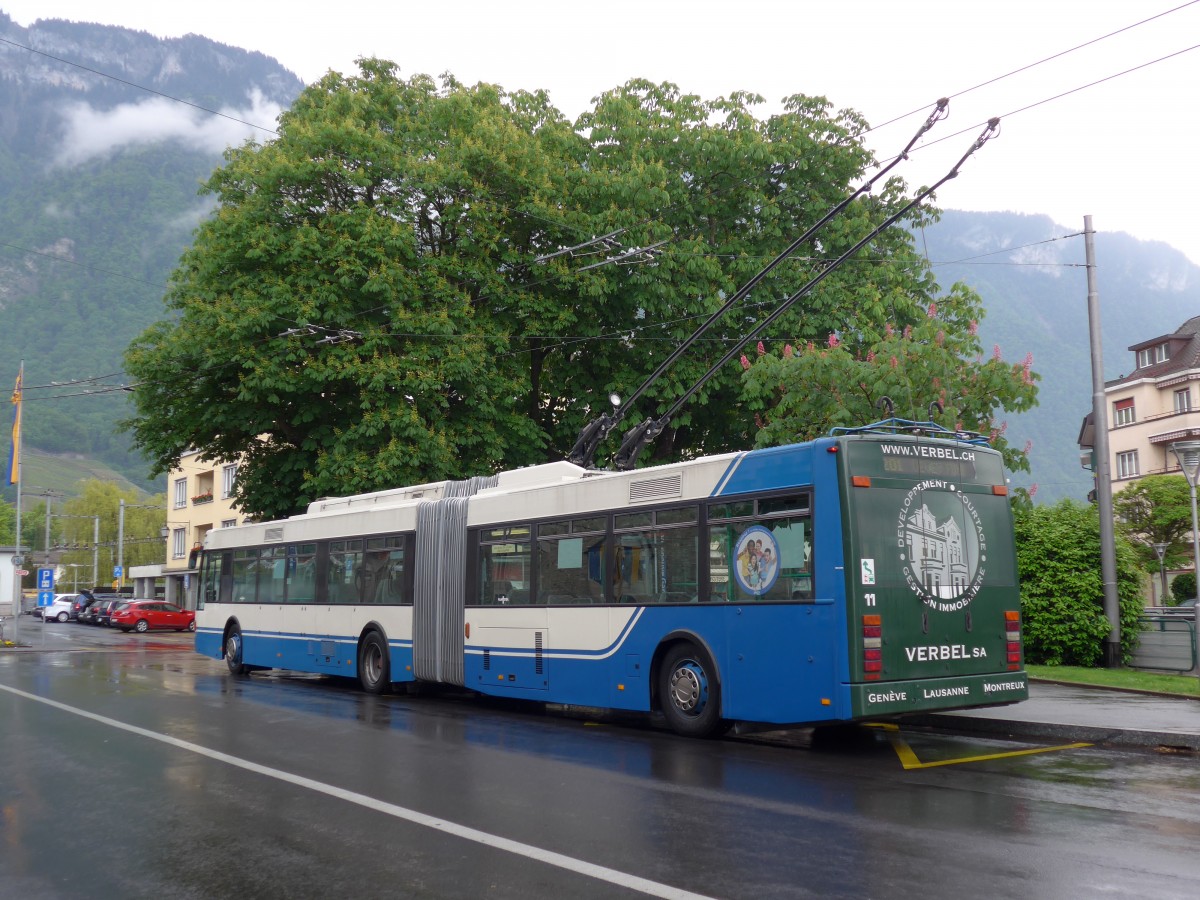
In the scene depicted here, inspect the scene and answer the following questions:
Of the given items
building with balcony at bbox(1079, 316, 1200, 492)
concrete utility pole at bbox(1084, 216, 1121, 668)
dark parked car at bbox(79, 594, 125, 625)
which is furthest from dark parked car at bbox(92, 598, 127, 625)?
building with balcony at bbox(1079, 316, 1200, 492)

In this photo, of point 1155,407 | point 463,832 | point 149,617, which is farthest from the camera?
point 1155,407

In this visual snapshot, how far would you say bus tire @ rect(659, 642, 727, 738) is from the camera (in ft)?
39.0

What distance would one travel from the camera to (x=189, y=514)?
244 ft

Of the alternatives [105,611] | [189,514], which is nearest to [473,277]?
[105,611]

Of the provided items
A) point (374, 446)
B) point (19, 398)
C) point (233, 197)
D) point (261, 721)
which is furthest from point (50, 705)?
point (19, 398)

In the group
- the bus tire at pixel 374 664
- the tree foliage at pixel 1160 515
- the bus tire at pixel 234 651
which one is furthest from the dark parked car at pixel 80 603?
the tree foliage at pixel 1160 515

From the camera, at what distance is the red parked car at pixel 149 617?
52750 mm

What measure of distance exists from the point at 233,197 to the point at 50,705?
45.6 ft

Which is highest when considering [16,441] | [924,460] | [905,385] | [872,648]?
[16,441]

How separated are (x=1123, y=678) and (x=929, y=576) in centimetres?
837

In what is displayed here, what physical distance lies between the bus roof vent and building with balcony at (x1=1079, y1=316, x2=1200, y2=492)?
52.1 m

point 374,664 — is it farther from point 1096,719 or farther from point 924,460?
point 1096,719

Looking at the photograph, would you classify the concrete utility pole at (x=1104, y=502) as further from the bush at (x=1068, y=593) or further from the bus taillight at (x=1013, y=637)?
the bus taillight at (x=1013, y=637)

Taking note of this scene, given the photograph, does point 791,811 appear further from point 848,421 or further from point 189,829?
point 848,421
